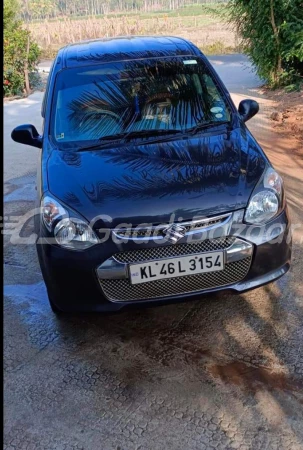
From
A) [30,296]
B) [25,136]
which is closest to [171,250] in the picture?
[30,296]

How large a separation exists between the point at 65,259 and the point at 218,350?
107 centimetres

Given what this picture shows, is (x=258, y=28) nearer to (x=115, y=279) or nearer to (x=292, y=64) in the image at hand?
(x=292, y=64)

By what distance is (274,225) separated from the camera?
282cm

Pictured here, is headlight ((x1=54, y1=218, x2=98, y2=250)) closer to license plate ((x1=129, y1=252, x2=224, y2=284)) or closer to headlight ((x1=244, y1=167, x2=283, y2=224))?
license plate ((x1=129, y1=252, x2=224, y2=284))

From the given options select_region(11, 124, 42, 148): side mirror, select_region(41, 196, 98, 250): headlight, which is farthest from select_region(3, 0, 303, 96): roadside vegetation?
select_region(41, 196, 98, 250): headlight

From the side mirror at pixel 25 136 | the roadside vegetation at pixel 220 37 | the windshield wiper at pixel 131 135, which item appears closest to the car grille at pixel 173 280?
the windshield wiper at pixel 131 135

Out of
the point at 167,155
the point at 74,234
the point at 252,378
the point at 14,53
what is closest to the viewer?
the point at 252,378

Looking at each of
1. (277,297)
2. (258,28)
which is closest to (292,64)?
(258,28)

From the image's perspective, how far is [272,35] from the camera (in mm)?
10102

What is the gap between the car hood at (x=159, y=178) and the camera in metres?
2.68

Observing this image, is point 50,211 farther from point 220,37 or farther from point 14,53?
point 220,37

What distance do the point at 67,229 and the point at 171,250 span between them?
614 mm

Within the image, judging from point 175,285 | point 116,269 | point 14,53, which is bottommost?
point 14,53

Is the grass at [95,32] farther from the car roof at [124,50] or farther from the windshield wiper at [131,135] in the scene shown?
the windshield wiper at [131,135]
